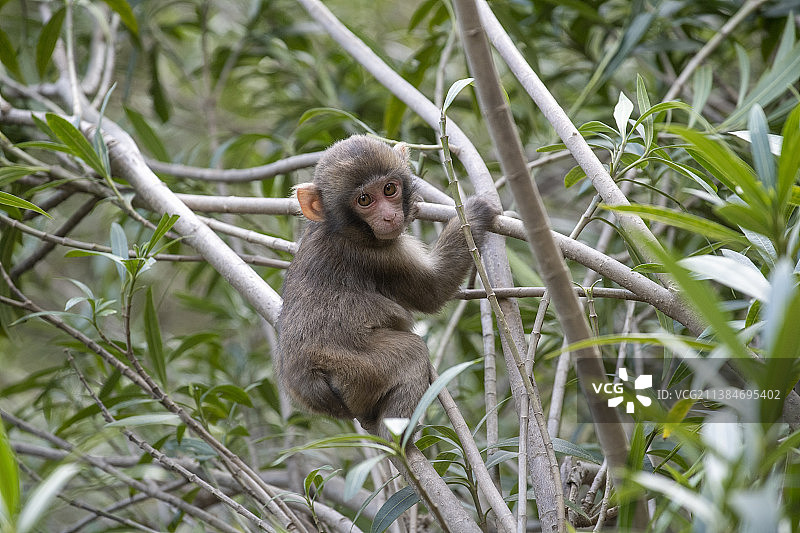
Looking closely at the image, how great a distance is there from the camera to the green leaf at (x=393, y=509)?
2.62m

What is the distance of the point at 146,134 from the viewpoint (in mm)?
5207

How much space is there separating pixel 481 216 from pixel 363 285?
77 cm

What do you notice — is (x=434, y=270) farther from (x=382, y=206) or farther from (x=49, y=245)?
(x=49, y=245)

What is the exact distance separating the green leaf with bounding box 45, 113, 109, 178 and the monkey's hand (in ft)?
6.08

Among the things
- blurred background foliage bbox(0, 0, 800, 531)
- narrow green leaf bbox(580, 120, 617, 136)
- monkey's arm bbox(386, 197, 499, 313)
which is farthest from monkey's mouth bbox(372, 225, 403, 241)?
narrow green leaf bbox(580, 120, 617, 136)

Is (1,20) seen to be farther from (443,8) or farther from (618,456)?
(618,456)

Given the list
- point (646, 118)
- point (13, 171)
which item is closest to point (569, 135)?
point (646, 118)

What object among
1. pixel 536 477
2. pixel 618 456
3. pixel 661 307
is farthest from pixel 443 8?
pixel 618 456

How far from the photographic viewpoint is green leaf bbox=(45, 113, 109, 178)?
347cm

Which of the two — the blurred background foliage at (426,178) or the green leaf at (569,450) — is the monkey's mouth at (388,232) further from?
the green leaf at (569,450)

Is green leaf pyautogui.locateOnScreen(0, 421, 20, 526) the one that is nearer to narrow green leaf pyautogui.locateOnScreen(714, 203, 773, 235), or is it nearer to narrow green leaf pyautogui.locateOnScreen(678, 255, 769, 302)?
narrow green leaf pyautogui.locateOnScreen(678, 255, 769, 302)

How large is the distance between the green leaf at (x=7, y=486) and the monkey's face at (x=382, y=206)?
2.19 metres

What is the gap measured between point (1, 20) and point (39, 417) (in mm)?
3621

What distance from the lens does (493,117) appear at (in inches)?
67.0
